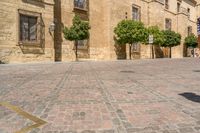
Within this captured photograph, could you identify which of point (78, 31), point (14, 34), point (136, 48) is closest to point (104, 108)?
point (14, 34)

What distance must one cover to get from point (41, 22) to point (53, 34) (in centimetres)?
150

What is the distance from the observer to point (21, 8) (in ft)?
58.2

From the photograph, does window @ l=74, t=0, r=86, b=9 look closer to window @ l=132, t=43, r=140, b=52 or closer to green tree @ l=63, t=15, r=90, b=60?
green tree @ l=63, t=15, r=90, b=60

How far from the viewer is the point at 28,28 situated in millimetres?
18578

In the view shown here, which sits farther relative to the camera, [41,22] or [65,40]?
[65,40]

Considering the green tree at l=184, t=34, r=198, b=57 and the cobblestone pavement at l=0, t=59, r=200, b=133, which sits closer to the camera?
the cobblestone pavement at l=0, t=59, r=200, b=133

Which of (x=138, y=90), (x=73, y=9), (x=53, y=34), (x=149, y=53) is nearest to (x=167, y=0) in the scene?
(x=149, y=53)

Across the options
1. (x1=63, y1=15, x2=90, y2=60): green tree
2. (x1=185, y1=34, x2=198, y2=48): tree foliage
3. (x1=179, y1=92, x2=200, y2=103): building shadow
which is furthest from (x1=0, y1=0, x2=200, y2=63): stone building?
(x1=179, y1=92, x2=200, y2=103): building shadow

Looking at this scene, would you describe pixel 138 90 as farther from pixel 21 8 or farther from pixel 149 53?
pixel 149 53

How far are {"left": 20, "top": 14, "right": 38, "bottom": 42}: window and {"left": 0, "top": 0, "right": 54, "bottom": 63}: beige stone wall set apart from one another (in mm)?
583

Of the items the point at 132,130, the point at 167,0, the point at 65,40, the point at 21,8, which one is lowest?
the point at 132,130

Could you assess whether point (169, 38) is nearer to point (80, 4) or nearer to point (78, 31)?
point (80, 4)

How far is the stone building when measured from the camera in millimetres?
17297

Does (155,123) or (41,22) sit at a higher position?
(41,22)
